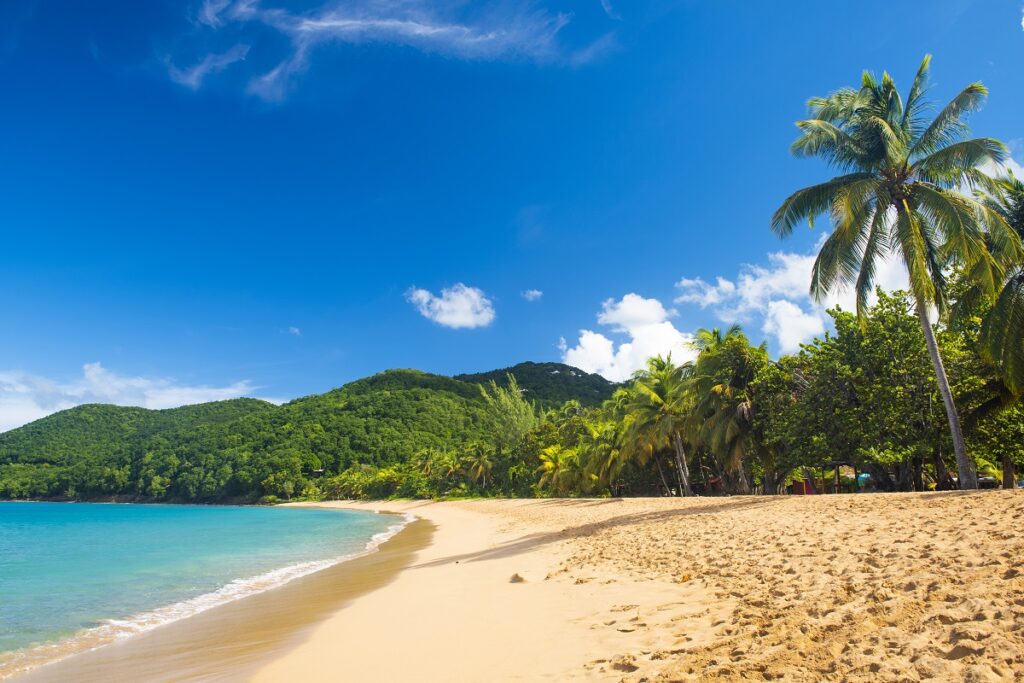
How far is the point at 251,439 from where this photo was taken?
10712 centimetres

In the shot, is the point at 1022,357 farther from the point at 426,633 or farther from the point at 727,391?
the point at 426,633

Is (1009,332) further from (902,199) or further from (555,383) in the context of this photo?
(555,383)

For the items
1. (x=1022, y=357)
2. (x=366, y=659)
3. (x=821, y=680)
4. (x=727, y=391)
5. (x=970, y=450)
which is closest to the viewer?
(x=821, y=680)

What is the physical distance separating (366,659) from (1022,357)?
15388 millimetres

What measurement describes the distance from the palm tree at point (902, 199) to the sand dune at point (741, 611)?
5981 mm

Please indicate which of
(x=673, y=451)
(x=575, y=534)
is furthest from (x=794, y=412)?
(x=673, y=451)

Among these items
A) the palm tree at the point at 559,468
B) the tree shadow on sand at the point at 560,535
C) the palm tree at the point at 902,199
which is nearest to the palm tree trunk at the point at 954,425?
the palm tree at the point at 902,199

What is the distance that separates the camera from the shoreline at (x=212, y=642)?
6301 millimetres

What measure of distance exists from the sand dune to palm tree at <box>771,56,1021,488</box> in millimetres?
5981

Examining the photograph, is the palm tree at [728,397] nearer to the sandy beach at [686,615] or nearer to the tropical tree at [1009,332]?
the tropical tree at [1009,332]

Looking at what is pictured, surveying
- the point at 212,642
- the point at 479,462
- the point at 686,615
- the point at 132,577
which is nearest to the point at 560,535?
the point at 212,642

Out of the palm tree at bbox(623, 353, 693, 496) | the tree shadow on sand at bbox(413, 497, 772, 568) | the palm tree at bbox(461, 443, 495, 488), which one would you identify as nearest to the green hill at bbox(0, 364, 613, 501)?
the palm tree at bbox(461, 443, 495, 488)

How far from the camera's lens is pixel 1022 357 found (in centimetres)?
1266

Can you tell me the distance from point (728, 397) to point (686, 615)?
811 inches
